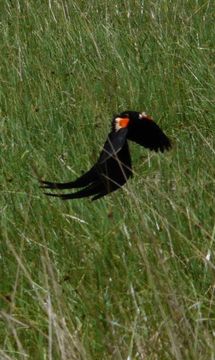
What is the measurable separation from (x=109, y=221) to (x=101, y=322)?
17.7 inches

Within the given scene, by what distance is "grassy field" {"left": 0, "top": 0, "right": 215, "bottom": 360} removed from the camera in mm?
2426

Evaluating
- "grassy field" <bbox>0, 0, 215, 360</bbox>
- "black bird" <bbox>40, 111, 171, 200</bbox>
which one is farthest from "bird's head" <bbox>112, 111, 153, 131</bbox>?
"grassy field" <bbox>0, 0, 215, 360</bbox>

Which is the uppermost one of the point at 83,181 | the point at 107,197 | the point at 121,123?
the point at 121,123

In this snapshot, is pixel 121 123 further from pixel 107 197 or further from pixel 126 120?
pixel 107 197

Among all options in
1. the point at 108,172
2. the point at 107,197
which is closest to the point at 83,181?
the point at 108,172

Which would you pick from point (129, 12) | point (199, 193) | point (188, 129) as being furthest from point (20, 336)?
point (129, 12)

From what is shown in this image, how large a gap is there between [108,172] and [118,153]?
57 mm

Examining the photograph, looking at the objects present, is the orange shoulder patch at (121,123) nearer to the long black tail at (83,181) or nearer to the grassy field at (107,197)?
the long black tail at (83,181)

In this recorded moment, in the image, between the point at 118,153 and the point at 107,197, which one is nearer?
the point at 118,153

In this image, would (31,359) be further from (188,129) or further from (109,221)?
(188,129)

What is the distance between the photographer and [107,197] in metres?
3.16

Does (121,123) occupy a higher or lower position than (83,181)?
higher

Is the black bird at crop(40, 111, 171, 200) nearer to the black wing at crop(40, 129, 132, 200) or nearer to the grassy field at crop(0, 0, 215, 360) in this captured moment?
the black wing at crop(40, 129, 132, 200)

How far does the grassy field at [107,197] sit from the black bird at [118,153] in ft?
0.41
